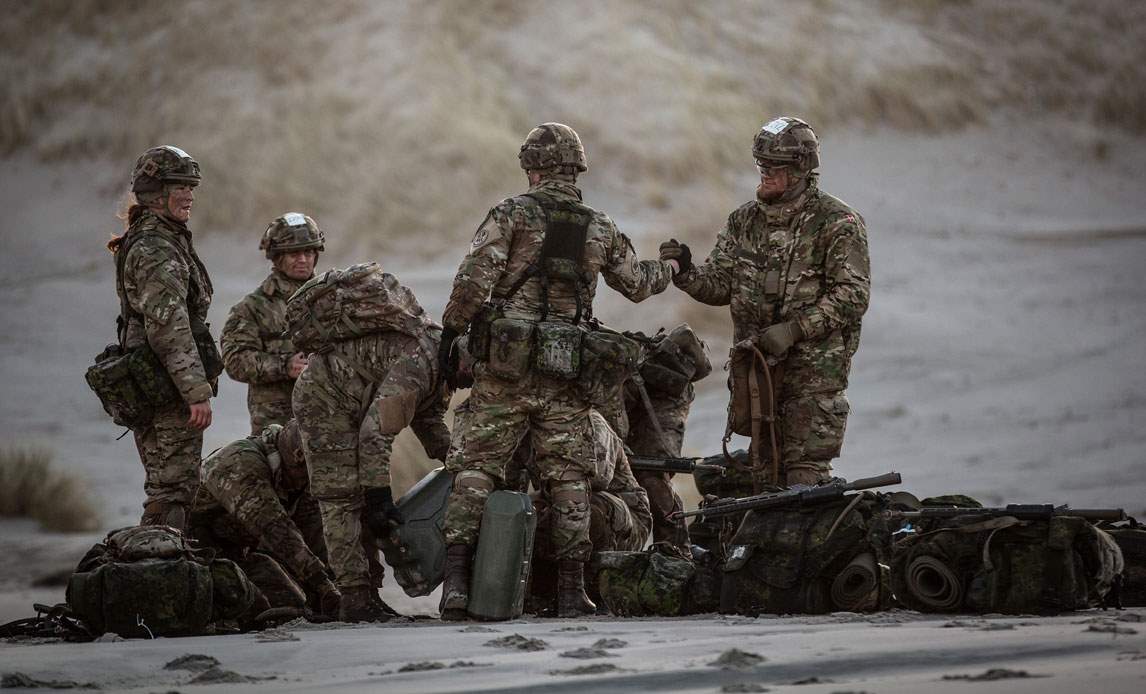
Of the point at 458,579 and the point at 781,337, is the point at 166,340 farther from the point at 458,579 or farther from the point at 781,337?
the point at 781,337

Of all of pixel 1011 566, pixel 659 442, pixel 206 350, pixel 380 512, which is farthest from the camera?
pixel 659 442

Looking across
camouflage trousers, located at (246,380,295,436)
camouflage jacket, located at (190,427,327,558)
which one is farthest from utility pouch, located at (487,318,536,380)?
camouflage trousers, located at (246,380,295,436)

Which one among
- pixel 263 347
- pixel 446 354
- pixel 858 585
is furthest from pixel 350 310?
pixel 858 585

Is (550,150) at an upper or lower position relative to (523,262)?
upper

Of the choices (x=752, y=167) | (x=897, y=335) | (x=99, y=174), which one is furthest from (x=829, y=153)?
(x=99, y=174)

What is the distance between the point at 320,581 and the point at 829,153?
17833 millimetres

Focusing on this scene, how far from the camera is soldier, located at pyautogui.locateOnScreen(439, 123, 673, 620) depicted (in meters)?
8.84

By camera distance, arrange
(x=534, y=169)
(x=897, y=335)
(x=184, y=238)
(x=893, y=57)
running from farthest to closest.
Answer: (x=893, y=57), (x=897, y=335), (x=184, y=238), (x=534, y=169)

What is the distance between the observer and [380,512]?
9.14 m

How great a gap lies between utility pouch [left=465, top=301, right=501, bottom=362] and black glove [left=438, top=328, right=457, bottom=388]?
0.29 ft

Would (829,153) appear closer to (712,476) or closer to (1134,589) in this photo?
(712,476)

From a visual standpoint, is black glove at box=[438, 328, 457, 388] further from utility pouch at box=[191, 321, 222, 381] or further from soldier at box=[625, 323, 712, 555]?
soldier at box=[625, 323, 712, 555]

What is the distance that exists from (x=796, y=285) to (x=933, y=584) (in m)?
2.09

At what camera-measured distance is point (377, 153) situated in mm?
25125
